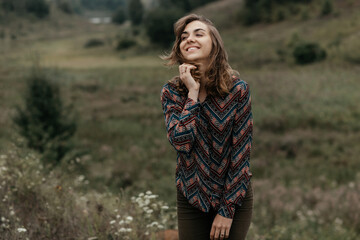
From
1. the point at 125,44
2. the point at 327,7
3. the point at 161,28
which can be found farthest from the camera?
the point at 125,44

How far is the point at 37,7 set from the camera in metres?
86.6

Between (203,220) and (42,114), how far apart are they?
314 inches

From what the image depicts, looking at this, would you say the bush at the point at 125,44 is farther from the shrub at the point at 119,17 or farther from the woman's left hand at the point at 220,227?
the woman's left hand at the point at 220,227

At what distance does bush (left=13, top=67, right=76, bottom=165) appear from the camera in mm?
8891

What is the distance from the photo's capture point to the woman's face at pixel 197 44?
228cm

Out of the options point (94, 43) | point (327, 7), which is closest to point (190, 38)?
point (327, 7)

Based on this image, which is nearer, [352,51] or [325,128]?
[325,128]

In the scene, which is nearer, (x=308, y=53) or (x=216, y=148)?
(x=216, y=148)

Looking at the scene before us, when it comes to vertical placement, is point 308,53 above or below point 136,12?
below

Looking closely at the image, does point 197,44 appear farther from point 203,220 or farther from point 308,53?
point 308,53

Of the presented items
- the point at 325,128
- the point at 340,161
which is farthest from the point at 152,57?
the point at 340,161

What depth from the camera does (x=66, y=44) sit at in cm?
6819

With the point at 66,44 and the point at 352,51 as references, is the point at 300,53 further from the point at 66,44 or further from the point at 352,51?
the point at 66,44

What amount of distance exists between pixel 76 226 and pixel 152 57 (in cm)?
4645
